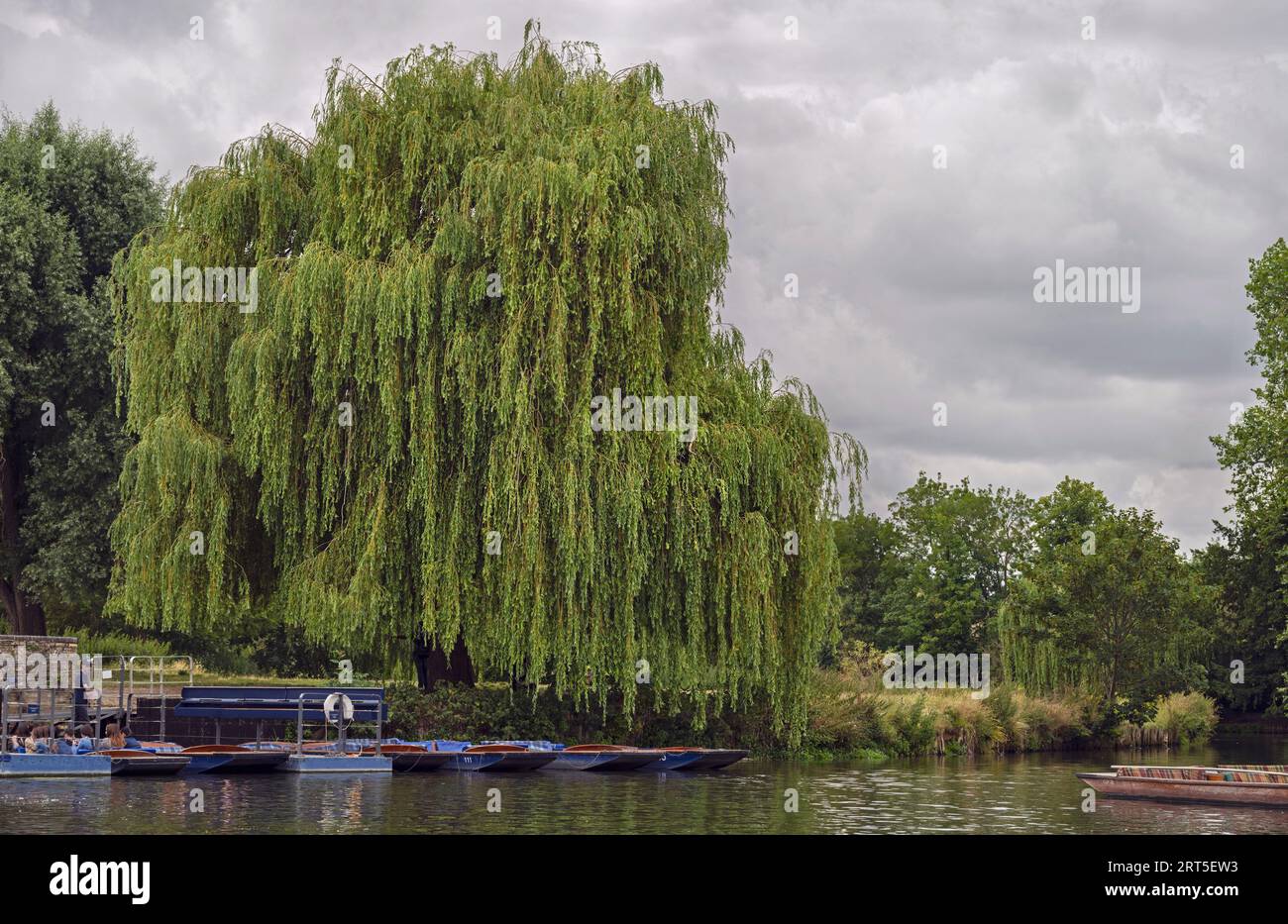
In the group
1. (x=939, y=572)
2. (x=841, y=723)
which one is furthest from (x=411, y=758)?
(x=939, y=572)

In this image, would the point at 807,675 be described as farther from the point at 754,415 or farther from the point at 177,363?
the point at 177,363

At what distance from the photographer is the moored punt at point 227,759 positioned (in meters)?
27.9

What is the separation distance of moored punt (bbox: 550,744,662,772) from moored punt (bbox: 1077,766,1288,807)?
881cm

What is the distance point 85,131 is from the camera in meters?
43.0

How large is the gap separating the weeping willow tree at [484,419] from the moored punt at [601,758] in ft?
3.89

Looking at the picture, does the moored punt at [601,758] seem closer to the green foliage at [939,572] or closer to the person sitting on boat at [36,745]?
the person sitting on boat at [36,745]

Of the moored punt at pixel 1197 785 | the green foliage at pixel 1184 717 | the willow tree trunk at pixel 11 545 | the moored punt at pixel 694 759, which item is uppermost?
the willow tree trunk at pixel 11 545

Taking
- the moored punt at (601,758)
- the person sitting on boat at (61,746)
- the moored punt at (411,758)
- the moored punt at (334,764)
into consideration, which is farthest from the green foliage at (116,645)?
the moored punt at (601,758)

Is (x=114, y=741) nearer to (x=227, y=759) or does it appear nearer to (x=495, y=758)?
(x=227, y=759)

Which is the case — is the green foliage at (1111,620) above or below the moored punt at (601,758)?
above

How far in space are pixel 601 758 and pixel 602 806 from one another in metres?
6.87

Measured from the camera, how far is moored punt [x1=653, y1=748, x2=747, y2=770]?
1207 inches

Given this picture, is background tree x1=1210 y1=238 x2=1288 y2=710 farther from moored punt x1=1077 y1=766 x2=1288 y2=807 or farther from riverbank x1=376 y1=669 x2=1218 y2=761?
moored punt x1=1077 y1=766 x2=1288 y2=807
